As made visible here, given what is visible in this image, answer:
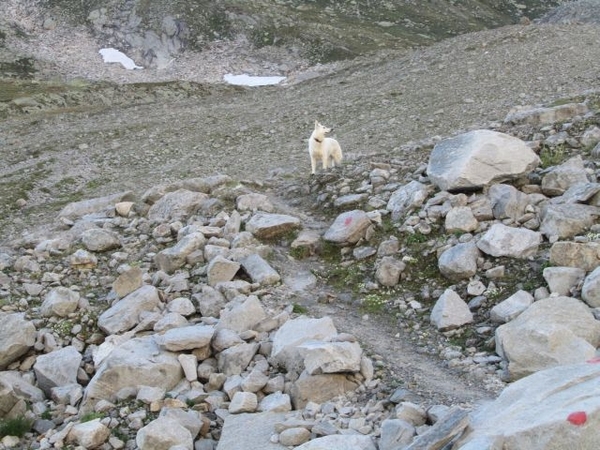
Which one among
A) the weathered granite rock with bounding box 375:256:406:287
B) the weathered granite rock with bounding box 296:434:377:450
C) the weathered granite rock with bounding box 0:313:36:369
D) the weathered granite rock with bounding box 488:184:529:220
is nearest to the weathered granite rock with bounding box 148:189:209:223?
the weathered granite rock with bounding box 0:313:36:369

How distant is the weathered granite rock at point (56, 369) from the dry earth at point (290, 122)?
6.60 m

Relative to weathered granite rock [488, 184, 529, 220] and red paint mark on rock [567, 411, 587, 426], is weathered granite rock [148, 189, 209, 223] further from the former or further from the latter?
red paint mark on rock [567, 411, 587, 426]

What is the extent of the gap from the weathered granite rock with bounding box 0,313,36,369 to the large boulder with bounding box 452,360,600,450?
749 centimetres

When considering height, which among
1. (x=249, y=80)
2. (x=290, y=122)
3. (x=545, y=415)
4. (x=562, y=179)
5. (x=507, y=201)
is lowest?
(x=249, y=80)

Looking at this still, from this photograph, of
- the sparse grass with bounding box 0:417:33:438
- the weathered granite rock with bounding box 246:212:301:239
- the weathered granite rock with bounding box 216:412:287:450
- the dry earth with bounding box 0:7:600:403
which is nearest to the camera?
the weathered granite rock with bounding box 216:412:287:450

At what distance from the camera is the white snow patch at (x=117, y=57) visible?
79.3 metres

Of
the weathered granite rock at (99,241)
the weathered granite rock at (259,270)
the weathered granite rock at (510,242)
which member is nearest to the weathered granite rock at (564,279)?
the weathered granite rock at (510,242)

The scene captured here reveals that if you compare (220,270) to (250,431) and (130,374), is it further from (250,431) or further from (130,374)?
(250,431)

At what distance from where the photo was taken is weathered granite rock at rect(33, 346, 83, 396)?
10141mm

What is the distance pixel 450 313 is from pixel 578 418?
4.90m

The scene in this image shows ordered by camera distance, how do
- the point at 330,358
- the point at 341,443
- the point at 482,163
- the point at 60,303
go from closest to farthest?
1. the point at 341,443
2. the point at 330,358
3. the point at 60,303
4. the point at 482,163

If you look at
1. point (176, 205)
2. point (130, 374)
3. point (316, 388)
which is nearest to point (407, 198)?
point (176, 205)

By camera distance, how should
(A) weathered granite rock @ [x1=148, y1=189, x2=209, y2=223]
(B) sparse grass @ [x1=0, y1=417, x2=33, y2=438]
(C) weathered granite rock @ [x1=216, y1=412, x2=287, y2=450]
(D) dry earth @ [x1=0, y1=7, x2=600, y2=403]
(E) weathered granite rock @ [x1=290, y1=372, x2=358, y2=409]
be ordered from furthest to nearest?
(D) dry earth @ [x1=0, y1=7, x2=600, y2=403] → (A) weathered granite rock @ [x1=148, y1=189, x2=209, y2=223] → (B) sparse grass @ [x1=0, y1=417, x2=33, y2=438] → (E) weathered granite rock @ [x1=290, y1=372, x2=358, y2=409] → (C) weathered granite rock @ [x1=216, y1=412, x2=287, y2=450]

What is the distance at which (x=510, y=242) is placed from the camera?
11.3 metres
